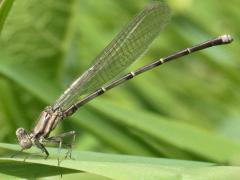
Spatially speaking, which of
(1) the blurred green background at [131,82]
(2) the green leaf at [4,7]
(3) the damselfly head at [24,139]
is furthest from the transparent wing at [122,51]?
(2) the green leaf at [4,7]

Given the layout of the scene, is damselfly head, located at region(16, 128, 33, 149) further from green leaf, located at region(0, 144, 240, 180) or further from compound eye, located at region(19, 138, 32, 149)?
green leaf, located at region(0, 144, 240, 180)

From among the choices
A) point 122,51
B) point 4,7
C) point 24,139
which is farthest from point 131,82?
point 4,7

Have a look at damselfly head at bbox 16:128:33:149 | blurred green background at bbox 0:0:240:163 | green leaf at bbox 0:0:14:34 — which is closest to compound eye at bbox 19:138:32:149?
damselfly head at bbox 16:128:33:149

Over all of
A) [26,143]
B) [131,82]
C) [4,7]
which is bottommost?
[26,143]

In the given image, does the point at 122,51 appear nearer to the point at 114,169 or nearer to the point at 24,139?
the point at 24,139

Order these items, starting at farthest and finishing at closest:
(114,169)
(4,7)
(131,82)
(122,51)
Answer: (131,82) < (122,51) < (4,7) < (114,169)

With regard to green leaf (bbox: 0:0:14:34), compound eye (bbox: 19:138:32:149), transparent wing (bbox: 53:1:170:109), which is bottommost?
compound eye (bbox: 19:138:32:149)

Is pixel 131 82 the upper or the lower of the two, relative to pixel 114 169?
upper
